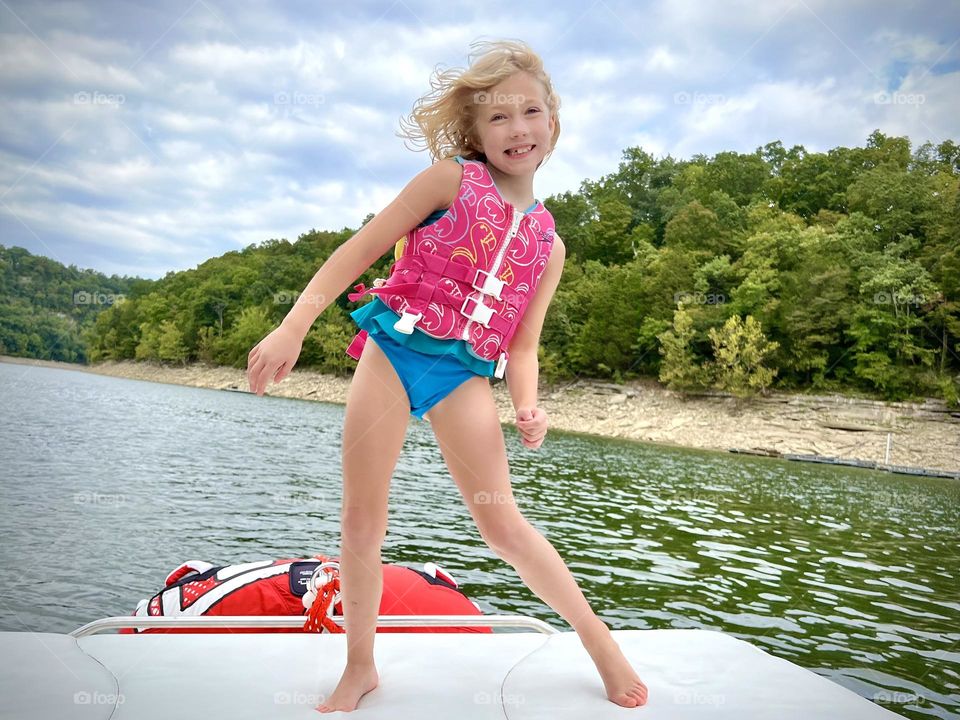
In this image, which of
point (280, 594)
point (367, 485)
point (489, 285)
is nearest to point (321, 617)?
point (280, 594)

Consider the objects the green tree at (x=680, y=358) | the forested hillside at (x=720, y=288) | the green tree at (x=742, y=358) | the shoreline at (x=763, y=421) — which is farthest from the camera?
the green tree at (x=680, y=358)

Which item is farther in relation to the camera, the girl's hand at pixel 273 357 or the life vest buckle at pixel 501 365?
the life vest buckle at pixel 501 365

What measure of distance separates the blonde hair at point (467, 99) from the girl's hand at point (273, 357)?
838 mm

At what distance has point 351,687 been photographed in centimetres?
186

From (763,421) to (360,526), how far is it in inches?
1516

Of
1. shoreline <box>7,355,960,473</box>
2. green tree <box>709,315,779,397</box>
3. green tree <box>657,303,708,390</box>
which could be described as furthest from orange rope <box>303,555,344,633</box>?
green tree <box>657,303,708,390</box>

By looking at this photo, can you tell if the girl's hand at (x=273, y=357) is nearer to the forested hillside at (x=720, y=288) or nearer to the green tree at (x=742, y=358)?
the forested hillside at (x=720, y=288)

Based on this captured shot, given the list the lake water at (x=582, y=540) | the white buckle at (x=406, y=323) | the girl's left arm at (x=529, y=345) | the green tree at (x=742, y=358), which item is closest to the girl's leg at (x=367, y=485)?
the white buckle at (x=406, y=323)

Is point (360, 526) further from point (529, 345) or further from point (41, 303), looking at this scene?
point (41, 303)

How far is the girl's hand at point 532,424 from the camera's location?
79.8 inches

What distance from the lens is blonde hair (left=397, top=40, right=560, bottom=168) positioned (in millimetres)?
2141

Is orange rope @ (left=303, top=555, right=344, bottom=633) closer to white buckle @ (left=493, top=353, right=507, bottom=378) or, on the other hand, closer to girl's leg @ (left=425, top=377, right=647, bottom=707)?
girl's leg @ (left=425, top=377, right=647, bottom=707)

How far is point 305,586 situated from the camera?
125 inches

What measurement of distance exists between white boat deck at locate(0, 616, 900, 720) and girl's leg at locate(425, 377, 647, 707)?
10cm
